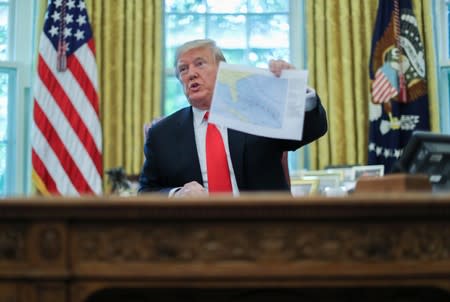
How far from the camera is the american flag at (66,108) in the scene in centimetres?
476

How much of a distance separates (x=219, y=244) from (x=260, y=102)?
0.80 m

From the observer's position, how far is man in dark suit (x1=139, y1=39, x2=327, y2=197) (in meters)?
2.61

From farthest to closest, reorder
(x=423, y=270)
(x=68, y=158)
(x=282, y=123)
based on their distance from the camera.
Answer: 1. (x=68, y=158)
2. (x=282, y=123)
3. (x=423, y=270)

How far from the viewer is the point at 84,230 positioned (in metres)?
1.44

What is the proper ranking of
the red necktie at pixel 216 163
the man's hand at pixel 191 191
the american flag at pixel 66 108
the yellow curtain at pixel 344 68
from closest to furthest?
the man's hand at pixel 191 191, the red necktie at pixel 216 163, the american flag at pixel 66 108, the yellow curtain at pixel 344 68

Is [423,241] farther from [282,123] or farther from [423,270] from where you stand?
[282,123]

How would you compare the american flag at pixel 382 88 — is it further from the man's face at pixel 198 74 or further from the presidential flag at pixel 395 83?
the man's face at pixel 198 74

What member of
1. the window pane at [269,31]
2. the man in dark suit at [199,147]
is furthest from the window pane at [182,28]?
the man in dark suit at [199,147]

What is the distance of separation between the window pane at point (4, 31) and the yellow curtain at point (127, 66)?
2.47 ft

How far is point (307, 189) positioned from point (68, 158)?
1678mm

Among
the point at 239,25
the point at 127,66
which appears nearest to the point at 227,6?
the point at 239,25

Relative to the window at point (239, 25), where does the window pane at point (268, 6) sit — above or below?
above

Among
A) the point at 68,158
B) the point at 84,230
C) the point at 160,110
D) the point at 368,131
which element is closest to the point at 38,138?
the point at 68,158

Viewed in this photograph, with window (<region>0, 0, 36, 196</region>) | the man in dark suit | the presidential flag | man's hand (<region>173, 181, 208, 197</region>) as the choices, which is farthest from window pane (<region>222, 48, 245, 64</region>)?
man's hand (<region>173, 181, 208, 197</region>)
